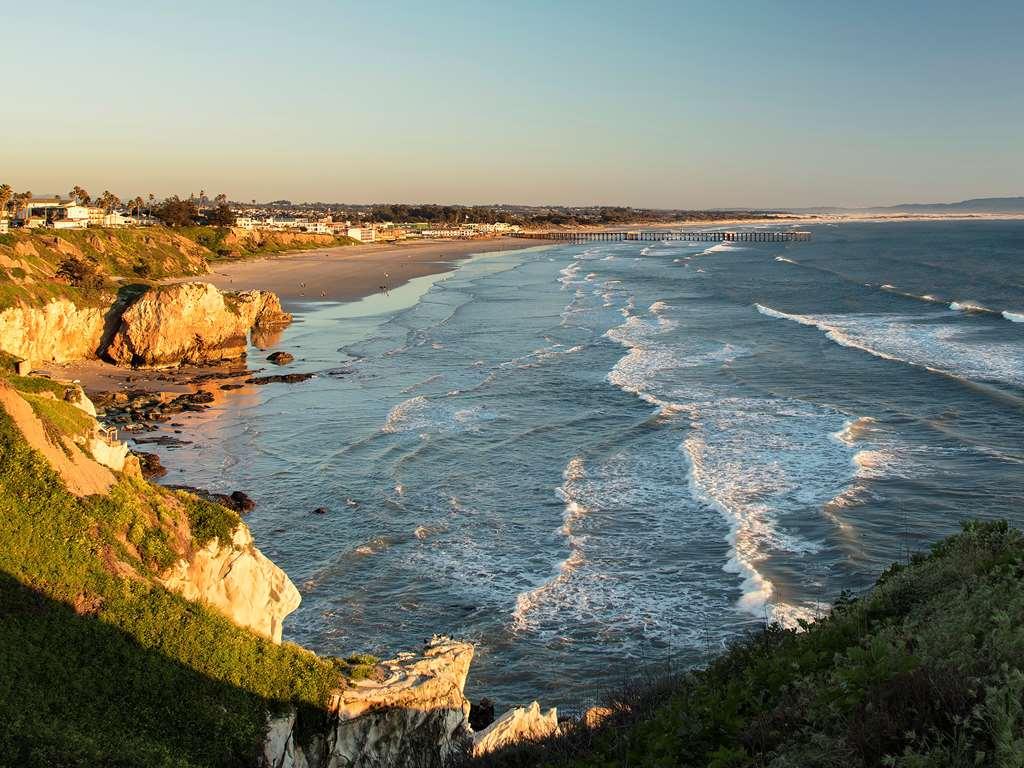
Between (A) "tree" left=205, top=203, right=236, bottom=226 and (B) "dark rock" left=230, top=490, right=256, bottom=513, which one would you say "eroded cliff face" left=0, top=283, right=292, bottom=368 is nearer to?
(B) "dark rock" left=230, top=490, right=256, bottom=513

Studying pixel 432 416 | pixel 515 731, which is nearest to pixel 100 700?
pixel 515 731

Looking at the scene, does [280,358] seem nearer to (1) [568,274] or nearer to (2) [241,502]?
(2) [241,502]

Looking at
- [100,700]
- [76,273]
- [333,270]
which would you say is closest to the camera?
[100,700]

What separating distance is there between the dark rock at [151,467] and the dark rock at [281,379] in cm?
1489

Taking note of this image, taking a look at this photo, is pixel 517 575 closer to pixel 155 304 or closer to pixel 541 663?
pixel 541 663

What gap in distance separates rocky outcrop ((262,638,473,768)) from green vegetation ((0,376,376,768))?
1.05 feet

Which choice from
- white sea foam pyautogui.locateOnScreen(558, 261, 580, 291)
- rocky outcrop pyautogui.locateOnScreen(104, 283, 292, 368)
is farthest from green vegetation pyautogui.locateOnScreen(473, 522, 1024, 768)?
white sea foam pyautogui.locateOnScreen(558, 261, 580, 291)

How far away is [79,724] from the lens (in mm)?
11008

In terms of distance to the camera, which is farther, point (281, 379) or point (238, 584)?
point (281, 379)

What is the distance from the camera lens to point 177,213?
5032 inches

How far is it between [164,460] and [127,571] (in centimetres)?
2016

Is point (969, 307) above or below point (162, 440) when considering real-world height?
above

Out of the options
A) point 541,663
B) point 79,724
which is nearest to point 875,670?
point 79,724

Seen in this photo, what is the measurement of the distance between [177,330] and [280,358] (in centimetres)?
569
